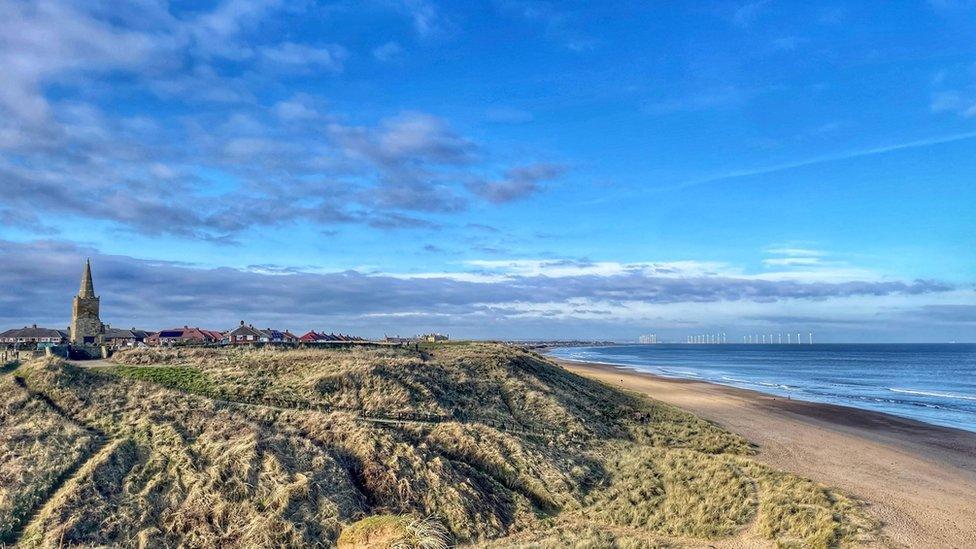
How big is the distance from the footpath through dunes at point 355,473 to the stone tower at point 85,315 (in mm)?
18190

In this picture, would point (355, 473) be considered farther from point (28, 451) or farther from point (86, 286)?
point (86, 286)

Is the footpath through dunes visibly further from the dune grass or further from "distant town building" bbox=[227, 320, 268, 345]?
"distant town building" bbox=[227, 320, 268, 345]

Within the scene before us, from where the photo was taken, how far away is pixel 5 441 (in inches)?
747

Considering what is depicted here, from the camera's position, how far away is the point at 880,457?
31.0m

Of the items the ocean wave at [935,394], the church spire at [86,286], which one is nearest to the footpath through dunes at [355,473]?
the church spire at [86,286]

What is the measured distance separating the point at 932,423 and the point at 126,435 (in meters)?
53.9

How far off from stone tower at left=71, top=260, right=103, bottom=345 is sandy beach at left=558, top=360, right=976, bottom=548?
48.0 metres

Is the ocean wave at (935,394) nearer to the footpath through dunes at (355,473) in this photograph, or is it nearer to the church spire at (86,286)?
the footpath through dunes at (355,473)

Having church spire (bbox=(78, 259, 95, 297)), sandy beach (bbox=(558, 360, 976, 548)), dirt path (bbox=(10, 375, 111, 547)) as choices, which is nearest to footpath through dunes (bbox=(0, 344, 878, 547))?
dirt path (bbox=(10, 375, 111, 547))

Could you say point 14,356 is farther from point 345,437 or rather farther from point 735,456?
point 735,456

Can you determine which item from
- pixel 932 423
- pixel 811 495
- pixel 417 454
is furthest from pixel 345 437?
pixel 932 423

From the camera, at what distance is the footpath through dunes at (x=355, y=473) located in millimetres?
16516

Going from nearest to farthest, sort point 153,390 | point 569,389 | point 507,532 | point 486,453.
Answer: point 507,532, point 486,453, point 153,390, point 569,389

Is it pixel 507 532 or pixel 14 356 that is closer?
pixel 507 532
